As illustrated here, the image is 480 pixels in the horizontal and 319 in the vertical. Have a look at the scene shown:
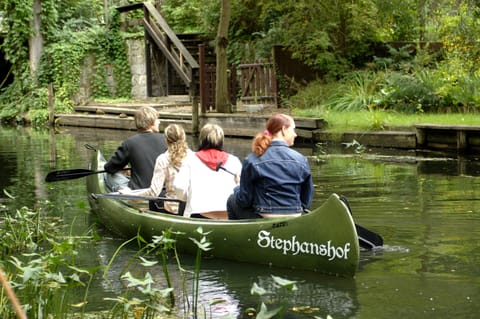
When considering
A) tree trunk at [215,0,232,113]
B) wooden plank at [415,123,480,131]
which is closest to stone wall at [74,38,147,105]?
tree trunk at [215,0,232,113]

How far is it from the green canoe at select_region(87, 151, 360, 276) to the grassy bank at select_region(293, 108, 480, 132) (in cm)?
1022

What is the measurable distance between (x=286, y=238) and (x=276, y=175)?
1.69 feet

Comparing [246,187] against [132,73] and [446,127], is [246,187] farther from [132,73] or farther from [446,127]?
[132,73]

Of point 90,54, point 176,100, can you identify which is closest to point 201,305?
point 176,100

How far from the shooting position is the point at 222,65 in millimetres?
22828

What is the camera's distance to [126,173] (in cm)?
1127

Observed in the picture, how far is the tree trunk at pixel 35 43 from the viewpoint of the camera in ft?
103

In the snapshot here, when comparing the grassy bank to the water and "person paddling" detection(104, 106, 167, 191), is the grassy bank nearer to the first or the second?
the water

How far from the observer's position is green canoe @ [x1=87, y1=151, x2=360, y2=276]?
725 cm

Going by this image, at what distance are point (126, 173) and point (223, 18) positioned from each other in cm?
1139

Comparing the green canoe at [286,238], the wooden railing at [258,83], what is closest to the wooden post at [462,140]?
the wooden railing at [258,83]

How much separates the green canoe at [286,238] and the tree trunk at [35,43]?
23.4 m

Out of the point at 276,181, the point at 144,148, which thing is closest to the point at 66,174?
the point at 144,148

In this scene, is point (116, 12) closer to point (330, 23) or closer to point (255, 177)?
point (330, 23)
